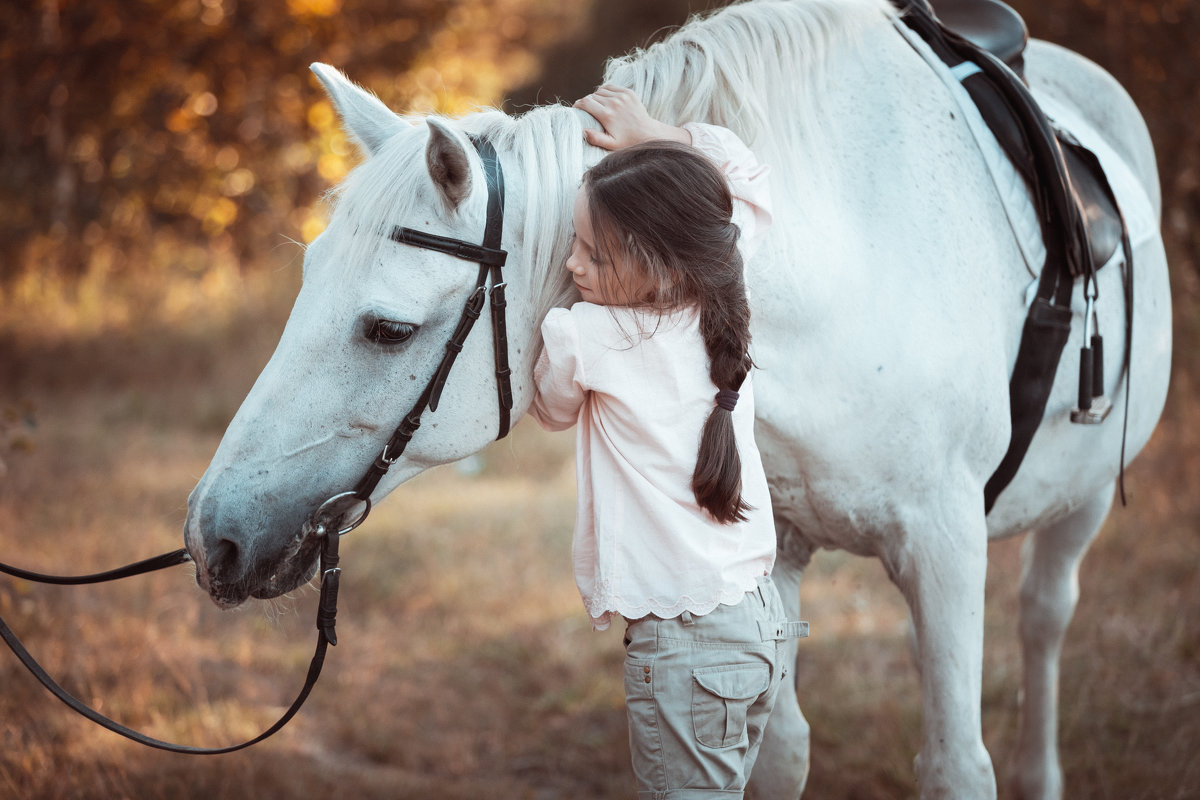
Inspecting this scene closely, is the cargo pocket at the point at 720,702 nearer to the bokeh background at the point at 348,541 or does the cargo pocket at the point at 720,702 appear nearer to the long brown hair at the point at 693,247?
the long brown hair at the point at 693,247

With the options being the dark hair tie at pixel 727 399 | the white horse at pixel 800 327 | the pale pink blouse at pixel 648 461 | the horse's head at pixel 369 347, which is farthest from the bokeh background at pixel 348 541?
the dark hair tie at pixel 727 399

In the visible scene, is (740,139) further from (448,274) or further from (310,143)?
(310,143)

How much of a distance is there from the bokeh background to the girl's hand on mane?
93 cm

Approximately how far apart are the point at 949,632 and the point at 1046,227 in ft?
3.00

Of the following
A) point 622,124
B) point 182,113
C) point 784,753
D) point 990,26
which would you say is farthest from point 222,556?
point 182,113

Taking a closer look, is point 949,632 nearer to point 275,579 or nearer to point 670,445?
point 670,445

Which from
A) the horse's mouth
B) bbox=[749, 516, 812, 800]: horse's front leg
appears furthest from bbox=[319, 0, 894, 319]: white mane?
bbox=[749, 516, 812, 800]: horse's front leg

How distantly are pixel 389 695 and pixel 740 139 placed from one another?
2.47 meters

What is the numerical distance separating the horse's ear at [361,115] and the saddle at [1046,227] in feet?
4.29

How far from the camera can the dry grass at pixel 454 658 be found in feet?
9.02

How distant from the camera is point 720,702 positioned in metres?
1.50

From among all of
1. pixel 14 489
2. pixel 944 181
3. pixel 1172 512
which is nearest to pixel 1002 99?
pixel 944 181

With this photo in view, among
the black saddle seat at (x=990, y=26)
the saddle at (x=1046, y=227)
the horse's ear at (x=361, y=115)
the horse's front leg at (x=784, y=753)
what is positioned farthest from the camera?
the black saddle seat at (x=990, y=26)

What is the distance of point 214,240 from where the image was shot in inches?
316
